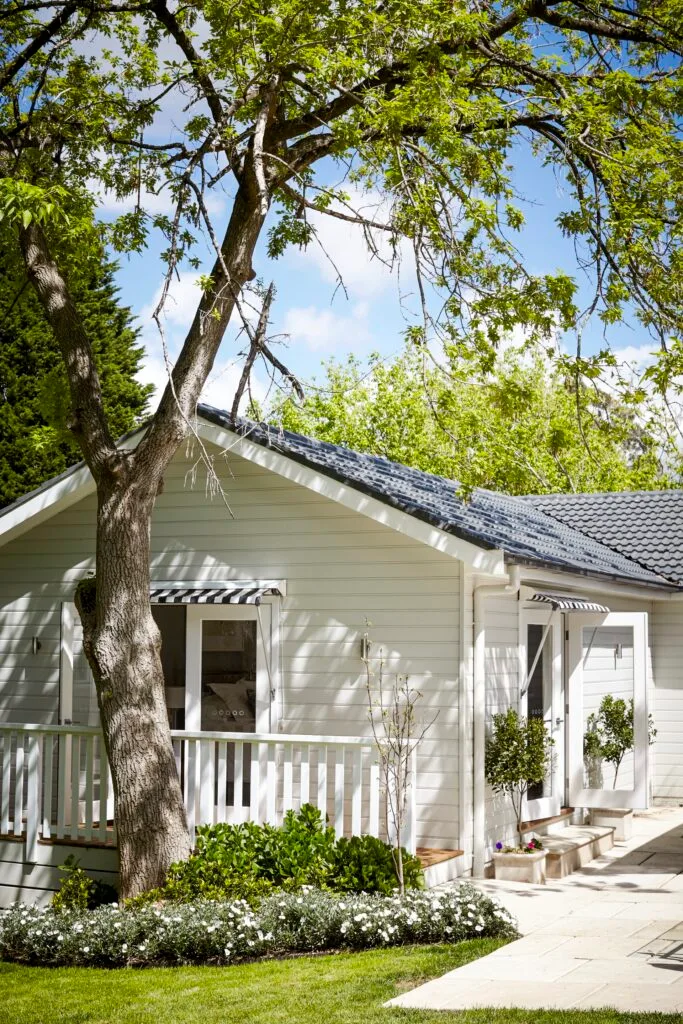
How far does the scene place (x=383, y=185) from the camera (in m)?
9.41

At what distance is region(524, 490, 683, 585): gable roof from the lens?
54.3ft

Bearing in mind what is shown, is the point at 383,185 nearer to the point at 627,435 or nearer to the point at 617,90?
the point at 617,90

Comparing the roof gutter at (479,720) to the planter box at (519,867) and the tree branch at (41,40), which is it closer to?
the planter box at (519,867)

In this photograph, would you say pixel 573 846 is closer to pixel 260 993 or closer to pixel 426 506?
pixel 426 506

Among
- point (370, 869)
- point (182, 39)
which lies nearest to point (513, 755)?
point (370, 869)

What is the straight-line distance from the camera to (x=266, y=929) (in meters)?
7.92

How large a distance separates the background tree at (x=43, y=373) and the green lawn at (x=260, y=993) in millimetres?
15164

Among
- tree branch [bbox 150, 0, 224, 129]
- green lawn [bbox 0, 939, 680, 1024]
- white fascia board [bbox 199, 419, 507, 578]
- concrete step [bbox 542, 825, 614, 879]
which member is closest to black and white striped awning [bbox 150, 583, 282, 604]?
white fascia board [bbox 199, 419, 507, 578]

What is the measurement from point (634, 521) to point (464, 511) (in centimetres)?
611

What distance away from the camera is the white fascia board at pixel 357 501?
996 cm

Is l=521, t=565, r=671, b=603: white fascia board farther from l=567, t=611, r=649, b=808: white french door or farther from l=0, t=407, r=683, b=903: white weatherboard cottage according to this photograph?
l=567, t=611, r=649, b=808: white french door

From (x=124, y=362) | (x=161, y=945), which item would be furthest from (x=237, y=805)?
(x=124, y=362)

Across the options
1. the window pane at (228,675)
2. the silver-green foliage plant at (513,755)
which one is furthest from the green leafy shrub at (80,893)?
the silver-green foliage plant at (513,755)

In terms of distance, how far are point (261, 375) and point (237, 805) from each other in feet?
13.9
